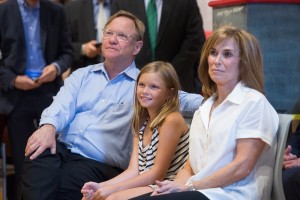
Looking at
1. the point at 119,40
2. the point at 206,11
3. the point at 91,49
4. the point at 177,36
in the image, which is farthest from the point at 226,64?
the point at 206,11

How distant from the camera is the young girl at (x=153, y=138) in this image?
9.19 feet

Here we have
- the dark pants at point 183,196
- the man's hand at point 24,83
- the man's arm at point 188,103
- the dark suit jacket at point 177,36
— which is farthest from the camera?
the dark suit jacket at point 177,36

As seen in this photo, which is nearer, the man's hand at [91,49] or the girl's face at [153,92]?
the girl's face at [153,92]

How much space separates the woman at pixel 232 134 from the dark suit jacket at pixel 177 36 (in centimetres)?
163

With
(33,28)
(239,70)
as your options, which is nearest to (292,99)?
(239,70)

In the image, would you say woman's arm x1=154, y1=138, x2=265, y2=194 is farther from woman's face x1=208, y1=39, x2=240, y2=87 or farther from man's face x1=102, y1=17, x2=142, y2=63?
man's face x1=102, y1=17, x2=142, y2=63

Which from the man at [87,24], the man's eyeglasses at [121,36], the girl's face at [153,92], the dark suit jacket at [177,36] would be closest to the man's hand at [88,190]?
the girl's face at [153,92]

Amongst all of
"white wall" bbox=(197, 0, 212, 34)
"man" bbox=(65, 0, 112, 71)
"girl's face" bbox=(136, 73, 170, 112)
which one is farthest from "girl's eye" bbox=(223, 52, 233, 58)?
"white wall" bbox=(197, 0, 212, 34)

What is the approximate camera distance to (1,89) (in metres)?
4.15

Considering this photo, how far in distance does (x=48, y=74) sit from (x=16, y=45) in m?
0.28

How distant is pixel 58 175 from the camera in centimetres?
302

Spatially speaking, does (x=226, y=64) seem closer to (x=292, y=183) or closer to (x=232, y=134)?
(x=232, y=134)

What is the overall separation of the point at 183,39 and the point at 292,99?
4.53 feet

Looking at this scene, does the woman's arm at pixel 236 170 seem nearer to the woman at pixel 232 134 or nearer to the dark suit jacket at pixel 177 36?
the woman at pixel 232 134
